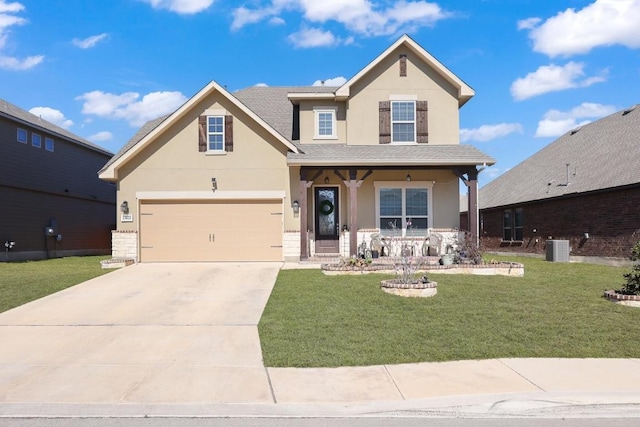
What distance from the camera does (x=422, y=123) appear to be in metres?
19.1

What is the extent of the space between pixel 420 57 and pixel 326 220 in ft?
21.9

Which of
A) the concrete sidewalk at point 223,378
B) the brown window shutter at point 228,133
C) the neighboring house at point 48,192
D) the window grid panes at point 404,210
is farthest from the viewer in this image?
the neighboring house at point 48,192

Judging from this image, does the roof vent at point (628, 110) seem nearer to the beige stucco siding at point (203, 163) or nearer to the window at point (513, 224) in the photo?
the window at point (513, 224)

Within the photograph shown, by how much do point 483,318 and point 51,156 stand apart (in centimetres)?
2417

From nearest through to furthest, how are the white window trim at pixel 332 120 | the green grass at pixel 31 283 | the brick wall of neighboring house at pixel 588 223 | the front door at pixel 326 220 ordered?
the green grass at pixel 31 283, the brick wall of neighboring house at pixel 588 223, the front door at pixel 326 220, the white window trim at pixel 332 120

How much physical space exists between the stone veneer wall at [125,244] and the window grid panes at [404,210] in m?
8.43

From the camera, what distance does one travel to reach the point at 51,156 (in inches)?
1050

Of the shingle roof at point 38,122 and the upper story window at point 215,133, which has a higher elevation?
the shingle roof at point 38,122

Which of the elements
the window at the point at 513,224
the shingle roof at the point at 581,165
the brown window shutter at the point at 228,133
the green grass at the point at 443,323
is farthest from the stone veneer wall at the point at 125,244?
the window at the point at 513,224

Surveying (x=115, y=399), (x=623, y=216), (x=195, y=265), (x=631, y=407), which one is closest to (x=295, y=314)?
(x=115, y=399)

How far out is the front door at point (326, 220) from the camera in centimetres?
1905

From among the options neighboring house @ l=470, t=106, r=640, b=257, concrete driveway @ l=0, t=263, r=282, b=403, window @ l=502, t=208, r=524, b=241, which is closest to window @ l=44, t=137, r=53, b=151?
concrete driveway @ l=0, t=263, r=282, b=403

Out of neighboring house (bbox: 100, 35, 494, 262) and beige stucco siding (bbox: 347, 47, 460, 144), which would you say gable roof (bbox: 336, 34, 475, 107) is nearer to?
neighboring house (bbox: 100, 35, 494, 262)

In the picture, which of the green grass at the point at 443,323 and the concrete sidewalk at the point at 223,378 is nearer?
the concrete sidewalk at the point at 223,378
